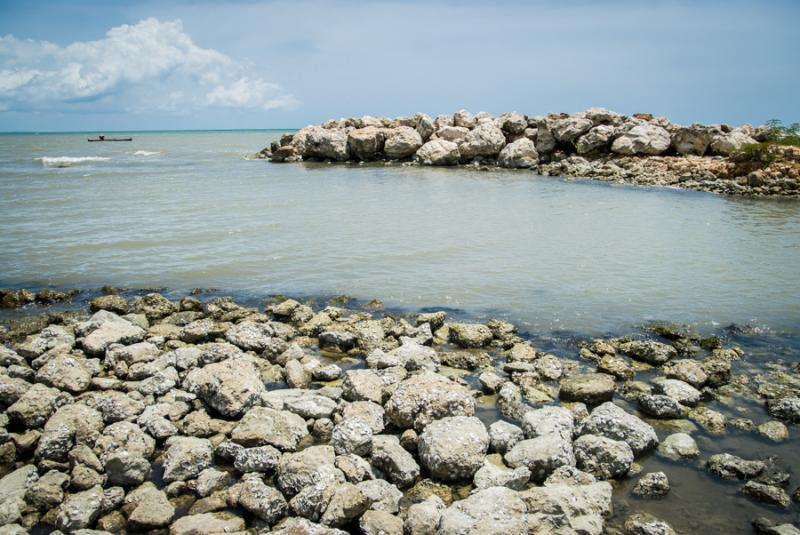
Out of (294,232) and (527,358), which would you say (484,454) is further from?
(294,232)

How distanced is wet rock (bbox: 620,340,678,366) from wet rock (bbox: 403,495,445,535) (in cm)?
567

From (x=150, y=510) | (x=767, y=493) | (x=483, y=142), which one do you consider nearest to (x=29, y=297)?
(x=150, y=510)

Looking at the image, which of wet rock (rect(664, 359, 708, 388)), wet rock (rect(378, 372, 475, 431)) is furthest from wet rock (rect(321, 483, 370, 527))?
wet rock (rect(664, 359, 708, 388))

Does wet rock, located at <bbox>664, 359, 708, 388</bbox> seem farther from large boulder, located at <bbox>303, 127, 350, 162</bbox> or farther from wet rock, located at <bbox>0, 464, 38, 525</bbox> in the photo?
large boulder, located at <bbox>303, 127, 350, 162</bbox>

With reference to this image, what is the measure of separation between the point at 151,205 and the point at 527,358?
73.8 feet

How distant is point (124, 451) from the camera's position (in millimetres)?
6113

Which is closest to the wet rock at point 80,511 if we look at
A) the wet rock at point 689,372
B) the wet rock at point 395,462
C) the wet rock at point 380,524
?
the wet rock at point 380,524

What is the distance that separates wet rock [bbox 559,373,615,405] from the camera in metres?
7.88

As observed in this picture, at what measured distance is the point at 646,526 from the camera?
5230 mm

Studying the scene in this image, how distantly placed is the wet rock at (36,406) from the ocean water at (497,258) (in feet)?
18.2

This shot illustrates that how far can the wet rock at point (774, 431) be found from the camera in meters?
7.03

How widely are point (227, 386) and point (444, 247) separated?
11.1 m

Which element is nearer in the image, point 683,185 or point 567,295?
point 567,295

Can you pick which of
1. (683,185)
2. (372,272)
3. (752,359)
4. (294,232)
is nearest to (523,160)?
(683,185)
